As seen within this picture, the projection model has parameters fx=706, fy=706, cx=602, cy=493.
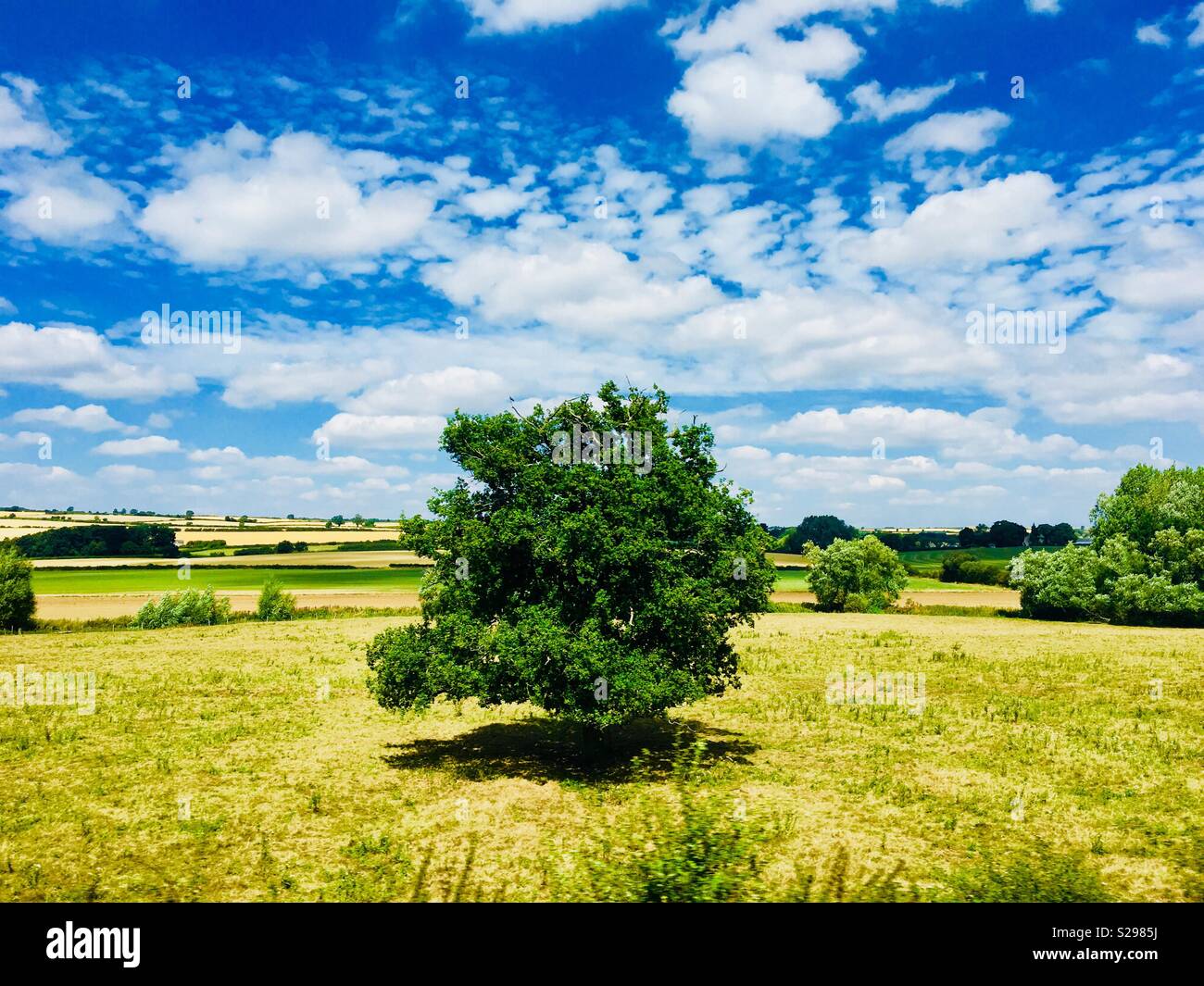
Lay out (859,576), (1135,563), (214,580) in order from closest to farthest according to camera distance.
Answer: (1135,563)
(859,576)
(214,580)

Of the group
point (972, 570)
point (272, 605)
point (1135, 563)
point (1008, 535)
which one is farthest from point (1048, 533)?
point (272, 605)

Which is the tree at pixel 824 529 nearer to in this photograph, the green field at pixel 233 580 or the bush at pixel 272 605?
the green field at pixel 233 580

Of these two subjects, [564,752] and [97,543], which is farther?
[97,543]

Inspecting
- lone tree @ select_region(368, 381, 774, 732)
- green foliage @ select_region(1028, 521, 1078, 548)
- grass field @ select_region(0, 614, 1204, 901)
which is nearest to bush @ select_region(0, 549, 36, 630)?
grass field @ select_region(0, 614, 1204, 901)

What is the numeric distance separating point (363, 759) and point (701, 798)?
1299cm

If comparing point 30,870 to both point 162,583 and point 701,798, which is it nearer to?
point 701,798

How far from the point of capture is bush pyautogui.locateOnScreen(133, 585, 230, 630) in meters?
73.1

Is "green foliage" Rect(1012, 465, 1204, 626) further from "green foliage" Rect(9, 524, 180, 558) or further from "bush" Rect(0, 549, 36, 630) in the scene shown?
"green foliage" Rect(9, 524, 180, 558)

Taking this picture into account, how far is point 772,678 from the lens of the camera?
43656 millimetres

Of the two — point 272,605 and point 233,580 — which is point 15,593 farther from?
point 233,580

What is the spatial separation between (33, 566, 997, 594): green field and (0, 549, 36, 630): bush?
25.6m

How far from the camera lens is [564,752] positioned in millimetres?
27938

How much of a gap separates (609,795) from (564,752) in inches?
220
